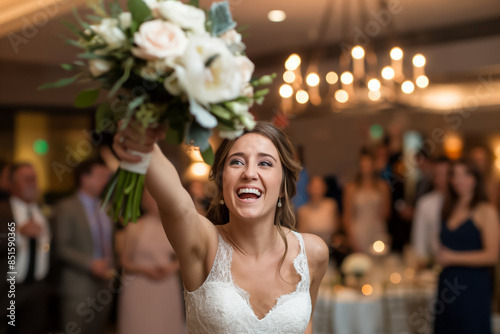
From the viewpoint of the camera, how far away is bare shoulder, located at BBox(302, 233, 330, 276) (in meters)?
2.10

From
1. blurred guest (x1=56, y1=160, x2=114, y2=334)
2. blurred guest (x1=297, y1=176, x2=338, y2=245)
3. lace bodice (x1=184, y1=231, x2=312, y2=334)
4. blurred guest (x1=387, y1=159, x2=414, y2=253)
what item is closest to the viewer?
lace bodice (x1=184, y1=231, x2=312, y2=334)

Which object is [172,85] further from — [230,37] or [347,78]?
[347,78]

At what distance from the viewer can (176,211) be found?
153 cm

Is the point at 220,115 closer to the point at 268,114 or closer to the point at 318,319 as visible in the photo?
the point at 318,319

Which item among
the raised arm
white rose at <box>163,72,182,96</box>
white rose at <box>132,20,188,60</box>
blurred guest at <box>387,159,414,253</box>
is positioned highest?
blurred guest at <box>387,159,414,253</box>

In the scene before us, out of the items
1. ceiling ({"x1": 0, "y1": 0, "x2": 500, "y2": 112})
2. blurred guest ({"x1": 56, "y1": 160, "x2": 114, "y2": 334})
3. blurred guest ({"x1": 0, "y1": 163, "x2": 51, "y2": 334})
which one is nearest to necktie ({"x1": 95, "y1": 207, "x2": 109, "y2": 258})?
blurred guest ({"x1": 56, "y1": 160, "x2": 114, "y2": 334})

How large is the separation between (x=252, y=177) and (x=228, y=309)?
1.25 feet

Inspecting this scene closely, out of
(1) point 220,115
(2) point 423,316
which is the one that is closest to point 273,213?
(1) point 220,115

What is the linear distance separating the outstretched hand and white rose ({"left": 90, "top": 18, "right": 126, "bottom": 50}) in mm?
162

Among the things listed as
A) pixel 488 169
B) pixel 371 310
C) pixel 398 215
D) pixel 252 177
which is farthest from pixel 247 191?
pixel 488 169

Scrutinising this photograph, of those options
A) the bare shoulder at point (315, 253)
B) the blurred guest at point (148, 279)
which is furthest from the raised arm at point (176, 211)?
the blurred guest at point (148, 279)

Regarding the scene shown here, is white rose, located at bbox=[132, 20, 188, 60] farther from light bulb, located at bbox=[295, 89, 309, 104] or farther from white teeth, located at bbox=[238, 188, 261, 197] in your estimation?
light bulb, located at bbox=[295, 89, 309, 104]

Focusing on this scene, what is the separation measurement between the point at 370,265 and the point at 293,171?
114 inches

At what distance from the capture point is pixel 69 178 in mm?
8492
